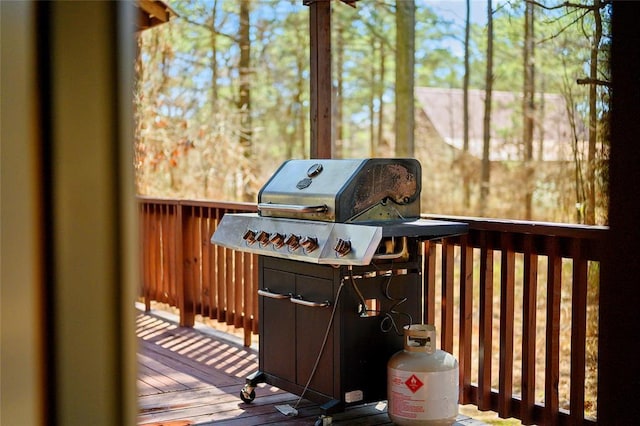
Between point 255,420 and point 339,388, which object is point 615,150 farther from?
point 255,420

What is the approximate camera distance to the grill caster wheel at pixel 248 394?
416 cm

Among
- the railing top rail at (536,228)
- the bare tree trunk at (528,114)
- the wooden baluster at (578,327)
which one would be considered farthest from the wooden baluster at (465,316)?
the bare tree trunk at (528,114)

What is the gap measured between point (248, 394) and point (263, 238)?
887 mm

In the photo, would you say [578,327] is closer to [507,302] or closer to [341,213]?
[507,302]

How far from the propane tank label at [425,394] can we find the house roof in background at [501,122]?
9883mm

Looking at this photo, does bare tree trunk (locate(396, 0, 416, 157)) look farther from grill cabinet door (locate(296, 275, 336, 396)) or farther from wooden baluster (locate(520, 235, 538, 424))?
wooden baluster (locate(520, 235, 538, 424))

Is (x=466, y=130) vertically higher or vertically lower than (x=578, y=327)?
higher

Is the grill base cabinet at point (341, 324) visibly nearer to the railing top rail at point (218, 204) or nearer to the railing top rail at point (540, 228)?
the railing top rail at point (540, 228)

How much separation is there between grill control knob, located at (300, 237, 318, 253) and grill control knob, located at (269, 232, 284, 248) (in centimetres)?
19

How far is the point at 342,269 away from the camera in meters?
3.61

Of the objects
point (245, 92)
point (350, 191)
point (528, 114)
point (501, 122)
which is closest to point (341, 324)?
point (350, 191)

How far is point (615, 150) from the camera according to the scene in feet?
3.09

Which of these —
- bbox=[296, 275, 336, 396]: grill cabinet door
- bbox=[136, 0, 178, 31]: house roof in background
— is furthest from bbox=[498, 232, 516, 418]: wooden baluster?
bbox=[136, 0, 178, 31]: house roof in background

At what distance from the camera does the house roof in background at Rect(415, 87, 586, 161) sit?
1427 cm
